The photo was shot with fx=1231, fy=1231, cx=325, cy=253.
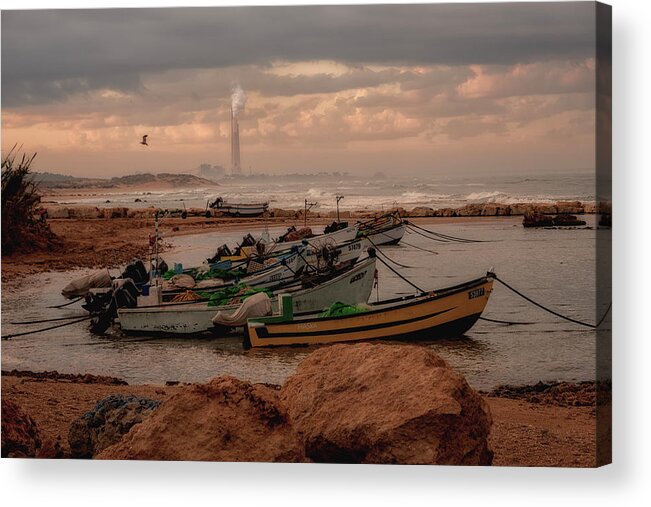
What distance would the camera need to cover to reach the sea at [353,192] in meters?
8.34

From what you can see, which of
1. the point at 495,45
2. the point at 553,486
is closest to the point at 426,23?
the point at 495,45

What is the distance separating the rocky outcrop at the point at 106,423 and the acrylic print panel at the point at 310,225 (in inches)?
0.6

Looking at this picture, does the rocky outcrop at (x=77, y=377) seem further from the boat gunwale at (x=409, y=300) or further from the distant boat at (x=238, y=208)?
the distant boat at (x=238, y=208)

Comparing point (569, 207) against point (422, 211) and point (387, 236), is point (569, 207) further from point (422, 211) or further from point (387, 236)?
point (387, 236)

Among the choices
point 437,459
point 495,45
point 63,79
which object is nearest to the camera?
point 437,459

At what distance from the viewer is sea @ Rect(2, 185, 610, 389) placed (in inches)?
318

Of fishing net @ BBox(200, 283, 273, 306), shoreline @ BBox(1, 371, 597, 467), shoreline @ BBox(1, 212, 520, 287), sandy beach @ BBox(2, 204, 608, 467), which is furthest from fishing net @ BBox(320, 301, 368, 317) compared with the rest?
shoreline @ BBox(1, 371, 597, 467)

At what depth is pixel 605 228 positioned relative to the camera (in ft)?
25.9

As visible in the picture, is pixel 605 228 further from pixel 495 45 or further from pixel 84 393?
pixel 84 393

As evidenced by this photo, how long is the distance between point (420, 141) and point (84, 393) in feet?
9.53

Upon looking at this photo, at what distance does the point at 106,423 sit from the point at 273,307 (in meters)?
1.41

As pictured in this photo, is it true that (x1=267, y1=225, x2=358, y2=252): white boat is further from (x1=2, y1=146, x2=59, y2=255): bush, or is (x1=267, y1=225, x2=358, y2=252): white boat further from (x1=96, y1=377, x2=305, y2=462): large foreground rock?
(x1=2, y1=146, x2=59, y2=255): bush

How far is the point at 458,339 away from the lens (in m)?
8.37

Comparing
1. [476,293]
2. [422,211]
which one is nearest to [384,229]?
[422,211]
